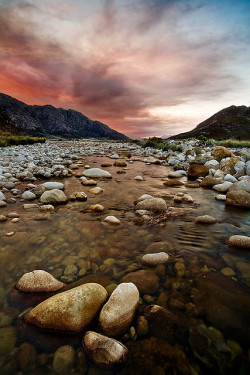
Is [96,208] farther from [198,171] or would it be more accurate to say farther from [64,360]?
[198,171]

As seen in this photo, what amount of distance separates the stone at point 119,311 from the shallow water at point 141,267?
0.13 meters

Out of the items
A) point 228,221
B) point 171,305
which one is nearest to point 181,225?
point 228,221

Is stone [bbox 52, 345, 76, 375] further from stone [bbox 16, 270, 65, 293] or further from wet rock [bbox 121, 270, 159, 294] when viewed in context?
wet rock [bbox 121, 270, 159, 294]

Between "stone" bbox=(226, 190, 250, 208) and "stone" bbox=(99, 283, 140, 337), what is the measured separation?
3.87 m

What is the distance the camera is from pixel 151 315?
1.73 meters

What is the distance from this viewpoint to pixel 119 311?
1.67 meters

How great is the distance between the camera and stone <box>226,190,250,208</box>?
179 inches

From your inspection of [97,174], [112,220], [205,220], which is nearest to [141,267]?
[112,220]

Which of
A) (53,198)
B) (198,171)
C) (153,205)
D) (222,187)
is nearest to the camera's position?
(153,205)

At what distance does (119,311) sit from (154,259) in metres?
0.93

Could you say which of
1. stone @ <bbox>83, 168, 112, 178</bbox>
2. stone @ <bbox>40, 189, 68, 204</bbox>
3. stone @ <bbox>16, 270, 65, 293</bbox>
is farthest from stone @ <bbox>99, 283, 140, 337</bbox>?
stone @ <bbox>83, 168, 112, 178</bbox>

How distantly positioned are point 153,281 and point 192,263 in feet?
2.15

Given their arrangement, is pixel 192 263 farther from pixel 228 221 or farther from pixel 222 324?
pixel 228 221

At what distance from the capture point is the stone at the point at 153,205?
423 cm
